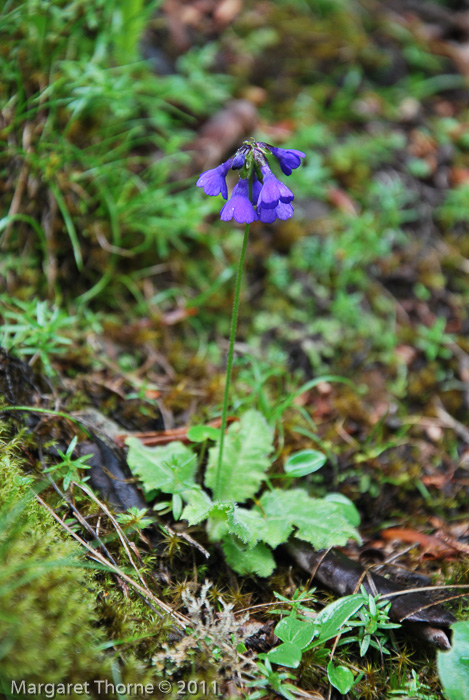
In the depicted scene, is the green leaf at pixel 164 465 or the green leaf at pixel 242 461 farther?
the green leaf at pixel 242 461

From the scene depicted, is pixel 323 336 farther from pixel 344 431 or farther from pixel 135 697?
pixel 135 697

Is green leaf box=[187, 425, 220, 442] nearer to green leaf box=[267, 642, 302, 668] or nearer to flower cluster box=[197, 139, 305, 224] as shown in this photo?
green leaf box=[267, 642, 302, 668]

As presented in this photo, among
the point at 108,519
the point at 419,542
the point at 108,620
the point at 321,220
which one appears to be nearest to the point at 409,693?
the point at 419,542

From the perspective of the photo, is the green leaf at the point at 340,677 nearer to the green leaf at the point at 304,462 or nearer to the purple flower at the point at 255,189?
the green leaf at the point at 304,462

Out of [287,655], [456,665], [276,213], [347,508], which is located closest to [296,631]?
[287,655]

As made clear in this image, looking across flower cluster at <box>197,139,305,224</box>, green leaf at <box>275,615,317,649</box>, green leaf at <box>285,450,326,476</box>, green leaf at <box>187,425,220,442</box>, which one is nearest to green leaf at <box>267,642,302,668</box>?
green leaf at <box>275,615,317,649</box>

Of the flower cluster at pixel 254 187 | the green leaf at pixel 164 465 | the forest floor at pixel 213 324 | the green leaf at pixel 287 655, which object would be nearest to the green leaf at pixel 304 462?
the forest floor at pixel 213 324
